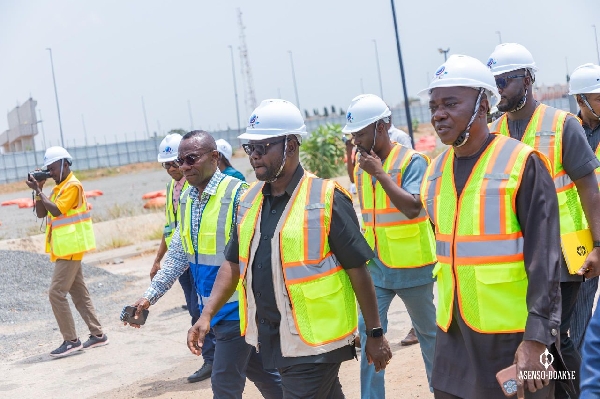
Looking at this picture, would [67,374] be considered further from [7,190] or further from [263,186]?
[7,190]

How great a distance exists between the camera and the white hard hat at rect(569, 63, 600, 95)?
6.32 meters

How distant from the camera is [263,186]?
471 centimetres

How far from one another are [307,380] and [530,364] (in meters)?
1.31

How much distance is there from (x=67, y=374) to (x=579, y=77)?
5784mm

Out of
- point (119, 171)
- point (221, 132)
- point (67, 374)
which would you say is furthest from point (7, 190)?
point (67, 374)

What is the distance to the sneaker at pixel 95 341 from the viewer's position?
10.1 m

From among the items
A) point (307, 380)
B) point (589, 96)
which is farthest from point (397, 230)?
point (307, 380)

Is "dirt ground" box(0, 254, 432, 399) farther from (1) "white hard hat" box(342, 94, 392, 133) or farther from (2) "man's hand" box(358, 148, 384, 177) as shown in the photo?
(1) "white hard hat" box(342, 94, 392, 133)

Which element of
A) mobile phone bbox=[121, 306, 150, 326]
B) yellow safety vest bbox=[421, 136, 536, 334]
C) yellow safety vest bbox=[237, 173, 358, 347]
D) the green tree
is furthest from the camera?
the green tree

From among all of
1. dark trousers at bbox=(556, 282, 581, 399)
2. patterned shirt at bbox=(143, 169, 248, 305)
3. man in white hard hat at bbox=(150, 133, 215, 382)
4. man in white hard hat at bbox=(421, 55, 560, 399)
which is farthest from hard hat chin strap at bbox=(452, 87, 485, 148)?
man in white hard hat at bbox=(150, 133, 215, 382)

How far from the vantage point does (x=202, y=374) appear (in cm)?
807

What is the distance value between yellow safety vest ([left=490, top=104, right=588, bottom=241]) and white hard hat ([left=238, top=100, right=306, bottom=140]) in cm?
146

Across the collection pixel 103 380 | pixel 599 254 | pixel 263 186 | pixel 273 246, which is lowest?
pixel 103 380

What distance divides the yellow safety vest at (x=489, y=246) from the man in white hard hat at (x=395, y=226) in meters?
2.03
